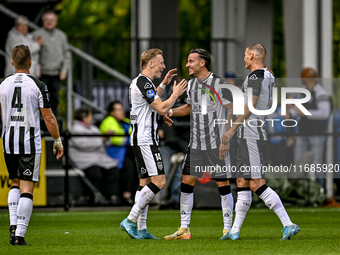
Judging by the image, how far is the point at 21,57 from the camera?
785cm

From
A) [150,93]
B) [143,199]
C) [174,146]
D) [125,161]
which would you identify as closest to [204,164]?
[143,199]

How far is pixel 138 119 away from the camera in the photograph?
331 inches

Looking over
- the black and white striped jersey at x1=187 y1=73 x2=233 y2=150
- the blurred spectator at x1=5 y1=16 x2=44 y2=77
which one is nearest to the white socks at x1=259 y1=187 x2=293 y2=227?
the black and white striped jersey at x1=187 y1=73 x2=233 y2=150

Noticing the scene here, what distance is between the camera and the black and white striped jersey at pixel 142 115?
329 inches

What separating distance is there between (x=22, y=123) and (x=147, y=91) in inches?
56.8

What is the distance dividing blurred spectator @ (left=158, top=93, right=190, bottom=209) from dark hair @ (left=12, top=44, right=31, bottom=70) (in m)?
5.80

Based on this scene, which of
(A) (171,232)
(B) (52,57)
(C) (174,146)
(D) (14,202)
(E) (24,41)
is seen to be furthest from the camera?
(B) (52,57)

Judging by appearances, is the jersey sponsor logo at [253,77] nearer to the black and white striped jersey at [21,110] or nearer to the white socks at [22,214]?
the black and white striped jersey at [21,110]

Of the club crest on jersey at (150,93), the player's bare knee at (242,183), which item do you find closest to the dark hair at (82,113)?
the club crest on jersey at (150,93)

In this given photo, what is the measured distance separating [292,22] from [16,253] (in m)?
11.6

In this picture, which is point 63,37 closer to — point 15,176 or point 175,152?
point 175,152

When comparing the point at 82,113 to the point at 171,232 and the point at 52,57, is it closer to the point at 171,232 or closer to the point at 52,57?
the point at 52,57

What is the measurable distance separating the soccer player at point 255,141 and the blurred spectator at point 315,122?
5.23 metres

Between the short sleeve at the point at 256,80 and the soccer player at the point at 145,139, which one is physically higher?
the short sleeve at the point at 256,80
